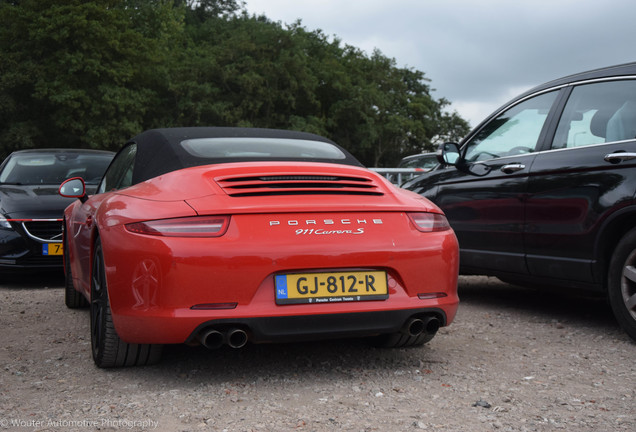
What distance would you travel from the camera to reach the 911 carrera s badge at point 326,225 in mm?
3557

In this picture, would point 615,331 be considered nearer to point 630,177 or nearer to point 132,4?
point 630,177

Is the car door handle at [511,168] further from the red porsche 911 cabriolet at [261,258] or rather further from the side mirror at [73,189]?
the side mirror at [73,189]

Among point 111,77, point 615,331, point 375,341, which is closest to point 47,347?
point 375,341

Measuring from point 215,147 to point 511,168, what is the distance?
233 centimetres

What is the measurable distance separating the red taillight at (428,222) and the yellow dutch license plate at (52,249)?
4921mm

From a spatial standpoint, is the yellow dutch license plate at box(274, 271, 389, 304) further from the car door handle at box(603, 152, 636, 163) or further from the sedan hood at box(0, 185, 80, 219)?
the sedan hood at box(0, 185, 80, 219)

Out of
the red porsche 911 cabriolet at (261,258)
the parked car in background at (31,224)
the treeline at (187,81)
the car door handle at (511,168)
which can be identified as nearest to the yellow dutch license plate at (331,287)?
the red porsche 911 cabriolet at (261,258)

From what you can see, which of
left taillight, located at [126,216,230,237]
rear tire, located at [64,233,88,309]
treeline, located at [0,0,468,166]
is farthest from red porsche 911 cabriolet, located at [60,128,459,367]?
treeline, located at [0,0,468,166]

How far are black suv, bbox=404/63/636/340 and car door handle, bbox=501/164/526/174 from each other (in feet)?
0.03

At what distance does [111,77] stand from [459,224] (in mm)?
36775

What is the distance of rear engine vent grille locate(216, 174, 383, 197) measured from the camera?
12.1 ft

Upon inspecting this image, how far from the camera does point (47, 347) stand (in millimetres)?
4656

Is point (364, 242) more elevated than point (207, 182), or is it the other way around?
point (207, 182)

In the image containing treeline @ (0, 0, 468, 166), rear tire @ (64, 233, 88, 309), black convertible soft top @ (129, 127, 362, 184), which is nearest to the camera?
black convertible soft top @ (129, 127, 362, 184)
